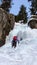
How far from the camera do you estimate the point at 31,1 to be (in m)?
52.6

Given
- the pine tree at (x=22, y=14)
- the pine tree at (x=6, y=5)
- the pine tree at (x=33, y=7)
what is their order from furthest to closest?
1. the pine tree at (x=22, y=14)
2. the pine tree at (x=33, y=7)
3. the pine tree at (x=6, y=5)

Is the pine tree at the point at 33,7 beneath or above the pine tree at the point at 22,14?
above

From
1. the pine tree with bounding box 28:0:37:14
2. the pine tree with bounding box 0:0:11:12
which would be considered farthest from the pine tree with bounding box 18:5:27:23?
the pine tree with bounding box 0:0:11:12

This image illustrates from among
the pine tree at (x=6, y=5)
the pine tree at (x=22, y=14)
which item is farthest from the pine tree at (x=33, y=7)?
the pine tree at (x=22, y=14)

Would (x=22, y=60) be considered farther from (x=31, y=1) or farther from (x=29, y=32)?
(x=31, y=1)

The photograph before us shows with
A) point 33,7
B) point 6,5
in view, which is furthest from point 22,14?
point 6,5

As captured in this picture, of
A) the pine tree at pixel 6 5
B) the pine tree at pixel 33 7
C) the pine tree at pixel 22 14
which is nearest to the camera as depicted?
the pine tree at pixel 6 5

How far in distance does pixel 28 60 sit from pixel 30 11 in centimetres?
4210

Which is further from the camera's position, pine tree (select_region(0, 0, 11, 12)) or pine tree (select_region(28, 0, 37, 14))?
pine tree (select_region(28, 0, 37, 14))

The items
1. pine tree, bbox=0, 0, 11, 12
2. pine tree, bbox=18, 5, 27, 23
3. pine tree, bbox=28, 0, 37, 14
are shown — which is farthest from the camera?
pine tree, bbox=18, 5, 27, 23

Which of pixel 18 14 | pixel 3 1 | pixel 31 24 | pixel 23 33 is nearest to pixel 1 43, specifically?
pixel 23 33

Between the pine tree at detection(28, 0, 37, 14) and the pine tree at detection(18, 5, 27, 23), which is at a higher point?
the pine tree at detection(28, 0, 37, 14)

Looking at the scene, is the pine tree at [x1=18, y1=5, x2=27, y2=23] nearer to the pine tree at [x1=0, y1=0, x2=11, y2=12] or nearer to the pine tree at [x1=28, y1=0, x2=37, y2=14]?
the pine tree at [x1=28, y1=0, x2=37, y2=14]

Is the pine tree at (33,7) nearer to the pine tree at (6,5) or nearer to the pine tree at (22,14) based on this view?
the pine tree at (6,5)
